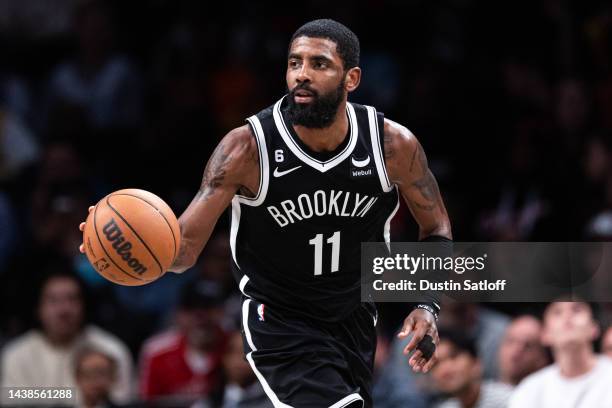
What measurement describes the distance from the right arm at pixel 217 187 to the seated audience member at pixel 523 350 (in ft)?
9.71

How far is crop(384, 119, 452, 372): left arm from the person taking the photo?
19.6 ft

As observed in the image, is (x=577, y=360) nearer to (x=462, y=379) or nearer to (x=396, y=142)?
(x=462, y=379)

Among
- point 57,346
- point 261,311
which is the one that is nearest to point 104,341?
point 57,346

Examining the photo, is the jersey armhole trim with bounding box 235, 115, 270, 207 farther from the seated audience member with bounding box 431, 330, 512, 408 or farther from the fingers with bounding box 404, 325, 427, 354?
the seated audience member with bounding box 431, 330, 512, 408

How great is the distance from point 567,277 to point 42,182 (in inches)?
198

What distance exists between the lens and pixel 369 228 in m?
6.20

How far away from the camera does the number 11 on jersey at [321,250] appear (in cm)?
604

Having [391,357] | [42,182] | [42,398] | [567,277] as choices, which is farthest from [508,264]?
[42,182]

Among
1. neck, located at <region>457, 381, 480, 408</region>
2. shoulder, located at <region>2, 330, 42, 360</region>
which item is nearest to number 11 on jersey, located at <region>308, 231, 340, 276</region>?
neck, located at <region>457, 381, 480, 408</region>

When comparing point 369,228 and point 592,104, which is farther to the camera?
point 592,104

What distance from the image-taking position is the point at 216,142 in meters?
11.2

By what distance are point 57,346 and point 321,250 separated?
367 cm

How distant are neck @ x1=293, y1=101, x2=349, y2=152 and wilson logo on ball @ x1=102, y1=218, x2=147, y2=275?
1.03m

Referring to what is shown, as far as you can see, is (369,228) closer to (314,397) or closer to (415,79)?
(314,397)
